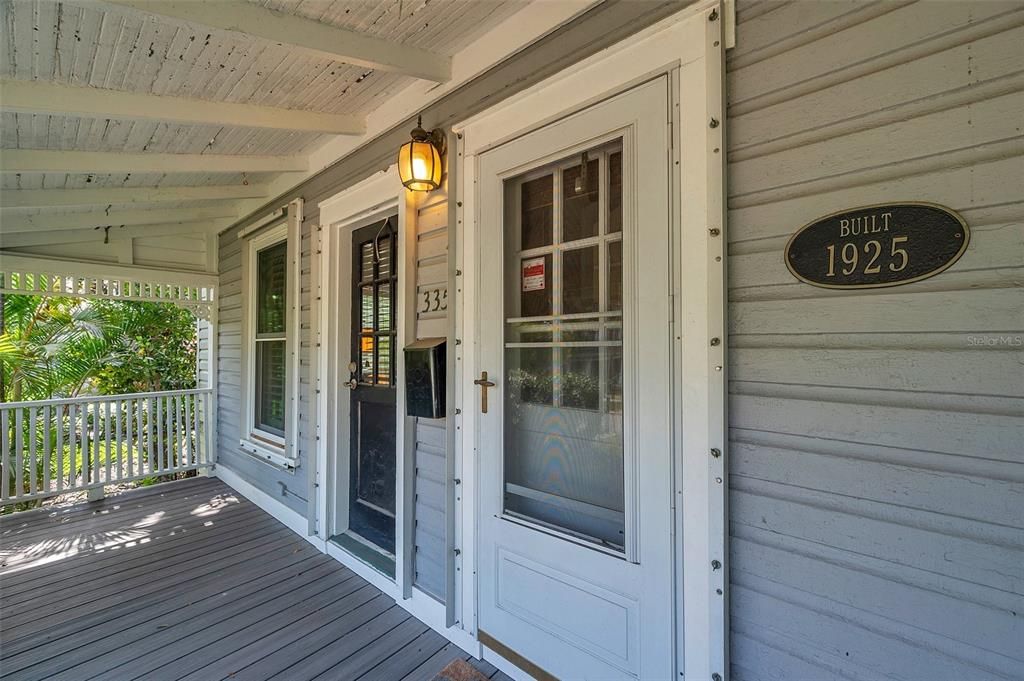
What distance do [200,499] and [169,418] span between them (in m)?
1.14

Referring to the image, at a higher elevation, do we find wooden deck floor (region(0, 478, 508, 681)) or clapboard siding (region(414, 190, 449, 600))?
clapboard siding (region(414, 190, 449, 600))

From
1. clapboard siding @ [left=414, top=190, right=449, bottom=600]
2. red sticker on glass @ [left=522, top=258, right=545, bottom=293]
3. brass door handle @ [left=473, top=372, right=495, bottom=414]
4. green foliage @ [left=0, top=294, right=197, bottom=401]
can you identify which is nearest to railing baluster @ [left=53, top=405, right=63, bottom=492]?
green foliage @ [left=0, top=294, right=197, bottom=401]

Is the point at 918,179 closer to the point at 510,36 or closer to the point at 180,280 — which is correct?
the point at 510,36

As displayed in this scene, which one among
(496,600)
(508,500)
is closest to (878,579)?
(508,500)

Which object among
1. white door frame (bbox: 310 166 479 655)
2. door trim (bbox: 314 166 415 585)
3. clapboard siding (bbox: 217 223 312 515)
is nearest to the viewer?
white door frame (bbox: 310 166 479 655)

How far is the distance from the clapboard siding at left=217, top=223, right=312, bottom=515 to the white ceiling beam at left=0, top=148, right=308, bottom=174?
19.7 inches

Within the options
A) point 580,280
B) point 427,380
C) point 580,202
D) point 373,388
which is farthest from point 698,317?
point 373,388

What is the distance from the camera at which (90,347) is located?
565 cm

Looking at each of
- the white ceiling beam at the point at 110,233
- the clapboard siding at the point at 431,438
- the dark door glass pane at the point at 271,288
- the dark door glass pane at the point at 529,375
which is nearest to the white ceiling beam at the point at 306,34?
the clapboard siding at the point at 431,438

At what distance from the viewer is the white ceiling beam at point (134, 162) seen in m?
2.57

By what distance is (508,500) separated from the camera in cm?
186

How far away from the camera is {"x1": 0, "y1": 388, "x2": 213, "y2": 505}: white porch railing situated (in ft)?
12.0

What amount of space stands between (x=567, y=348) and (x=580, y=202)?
1.90 feet

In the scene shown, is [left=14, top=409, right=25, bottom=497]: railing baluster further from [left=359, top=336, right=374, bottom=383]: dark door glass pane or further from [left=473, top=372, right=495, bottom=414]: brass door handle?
[left=473, top=372, right=495, bottom=414]: brass door handle
